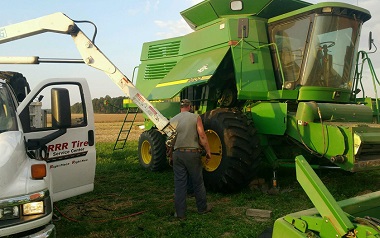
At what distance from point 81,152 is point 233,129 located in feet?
8.67

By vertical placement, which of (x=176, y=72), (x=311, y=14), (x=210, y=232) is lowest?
(x=210, y=232)

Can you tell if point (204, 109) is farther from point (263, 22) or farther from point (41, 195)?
point (41, 195)

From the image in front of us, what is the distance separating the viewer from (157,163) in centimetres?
935

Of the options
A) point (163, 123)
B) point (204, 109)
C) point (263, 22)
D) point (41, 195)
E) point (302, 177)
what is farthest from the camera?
point (204, 109)

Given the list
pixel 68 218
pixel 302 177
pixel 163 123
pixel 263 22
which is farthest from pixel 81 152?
pixel 263 22

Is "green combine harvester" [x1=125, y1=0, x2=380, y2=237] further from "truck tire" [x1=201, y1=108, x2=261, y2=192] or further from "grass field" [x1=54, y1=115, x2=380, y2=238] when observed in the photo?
"grass field" [x1=54, y1=115, x2=380, y2=238]

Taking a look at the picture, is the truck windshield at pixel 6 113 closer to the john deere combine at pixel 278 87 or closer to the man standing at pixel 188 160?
the man standing at pixel 188 160

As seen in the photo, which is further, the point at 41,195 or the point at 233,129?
the point at 233,129

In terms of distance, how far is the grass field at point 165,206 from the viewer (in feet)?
15.6

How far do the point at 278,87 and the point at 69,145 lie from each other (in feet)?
14.2

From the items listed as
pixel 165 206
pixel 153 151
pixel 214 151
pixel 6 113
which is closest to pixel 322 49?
pixel 214 151

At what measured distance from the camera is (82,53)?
6.17 meters

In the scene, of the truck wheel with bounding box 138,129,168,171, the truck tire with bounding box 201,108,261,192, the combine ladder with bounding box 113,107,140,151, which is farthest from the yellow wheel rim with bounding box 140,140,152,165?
the truck tire with bounding box 201,108,261,192

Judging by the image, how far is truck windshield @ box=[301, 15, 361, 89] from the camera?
667 centimetres
